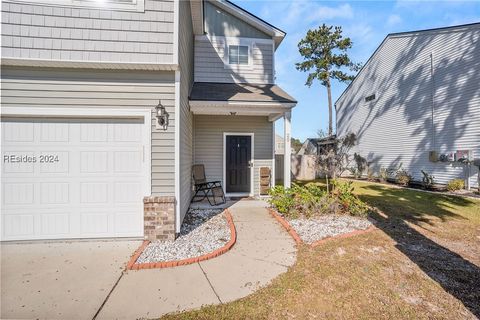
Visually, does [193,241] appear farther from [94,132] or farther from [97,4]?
[97,4]

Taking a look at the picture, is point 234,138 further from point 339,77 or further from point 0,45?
point 339,77

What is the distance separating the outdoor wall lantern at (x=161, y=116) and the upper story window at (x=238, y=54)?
472 cm

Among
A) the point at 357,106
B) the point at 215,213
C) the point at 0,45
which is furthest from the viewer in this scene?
the point at 357,106

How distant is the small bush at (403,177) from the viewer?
11.2 m

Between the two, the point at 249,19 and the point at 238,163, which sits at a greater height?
the point at 249,19

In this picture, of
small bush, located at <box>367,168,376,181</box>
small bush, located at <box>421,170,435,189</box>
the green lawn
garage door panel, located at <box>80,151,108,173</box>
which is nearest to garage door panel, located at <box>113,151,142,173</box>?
garage door panel, located at <box>80,151,108,173</box>

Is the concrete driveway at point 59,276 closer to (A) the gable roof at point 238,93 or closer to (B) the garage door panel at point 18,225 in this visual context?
(B) the garage door panel at point 18,225

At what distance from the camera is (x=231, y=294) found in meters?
2.67

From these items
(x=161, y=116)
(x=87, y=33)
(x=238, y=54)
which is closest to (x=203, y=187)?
(x=161, y=116)

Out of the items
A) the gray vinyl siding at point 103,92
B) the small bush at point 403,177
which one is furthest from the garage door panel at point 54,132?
the small bush at point 403,177

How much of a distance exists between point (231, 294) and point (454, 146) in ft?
38.5

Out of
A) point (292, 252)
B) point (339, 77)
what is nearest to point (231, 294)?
point (292, 252)

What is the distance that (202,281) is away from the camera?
2928mm

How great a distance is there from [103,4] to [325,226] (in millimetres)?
5607
